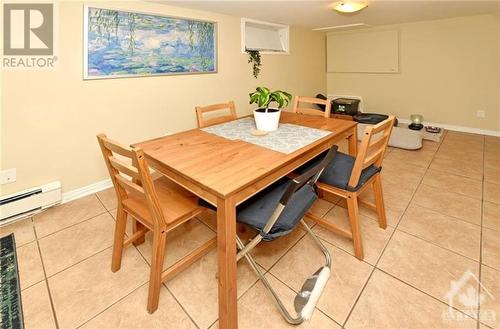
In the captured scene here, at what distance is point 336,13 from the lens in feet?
10.9

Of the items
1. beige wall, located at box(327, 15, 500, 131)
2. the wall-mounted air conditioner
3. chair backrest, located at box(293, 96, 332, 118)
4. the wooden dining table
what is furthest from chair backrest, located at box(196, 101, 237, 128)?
beige wall, located at box(327, 15, 500, 131)

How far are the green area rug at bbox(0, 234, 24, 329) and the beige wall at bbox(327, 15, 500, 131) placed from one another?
17.5ft

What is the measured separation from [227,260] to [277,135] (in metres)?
0.94

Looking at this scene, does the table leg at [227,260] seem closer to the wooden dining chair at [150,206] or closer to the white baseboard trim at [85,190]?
the wooden dining chair at [150,206]

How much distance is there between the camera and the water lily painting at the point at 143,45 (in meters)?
2.20

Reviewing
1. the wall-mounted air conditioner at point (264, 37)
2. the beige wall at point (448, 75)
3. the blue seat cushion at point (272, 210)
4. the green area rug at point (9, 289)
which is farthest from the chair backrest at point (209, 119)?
→ the beige wall at point (448, 75)

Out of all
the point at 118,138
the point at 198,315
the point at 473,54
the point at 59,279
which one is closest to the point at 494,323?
the point at 198,315

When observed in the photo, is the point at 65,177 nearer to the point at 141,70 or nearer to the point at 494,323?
the point at 141,70

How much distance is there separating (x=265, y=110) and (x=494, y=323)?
5.47 feet

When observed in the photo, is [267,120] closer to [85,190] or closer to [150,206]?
[150,206]

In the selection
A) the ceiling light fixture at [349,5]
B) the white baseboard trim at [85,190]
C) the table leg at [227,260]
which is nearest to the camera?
the table leg at [227,260]

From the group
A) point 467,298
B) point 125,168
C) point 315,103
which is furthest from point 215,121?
point 467,298

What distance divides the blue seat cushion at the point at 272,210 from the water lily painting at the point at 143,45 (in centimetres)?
175

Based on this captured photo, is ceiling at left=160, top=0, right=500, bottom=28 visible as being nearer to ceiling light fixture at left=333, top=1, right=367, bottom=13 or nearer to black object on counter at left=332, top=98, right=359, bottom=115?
ceiling light fixture at left=333, top=1, right=367, bottom=13
